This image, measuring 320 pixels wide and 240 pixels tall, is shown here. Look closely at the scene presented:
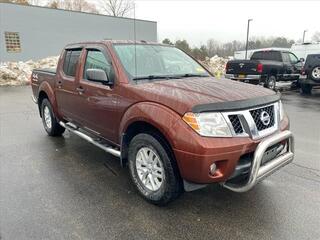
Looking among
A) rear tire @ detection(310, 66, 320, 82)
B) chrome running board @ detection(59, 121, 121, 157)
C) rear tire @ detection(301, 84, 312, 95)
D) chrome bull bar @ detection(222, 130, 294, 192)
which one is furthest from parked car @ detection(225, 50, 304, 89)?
chrome bull bar @ detection(222, 130, 294, 192)

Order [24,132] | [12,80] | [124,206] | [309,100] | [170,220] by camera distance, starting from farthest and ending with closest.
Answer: [12,80] → [309,100] → [24,132] → [124,206] → [170,220]

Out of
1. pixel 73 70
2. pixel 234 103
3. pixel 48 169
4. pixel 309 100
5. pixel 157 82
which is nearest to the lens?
pixel 234 103

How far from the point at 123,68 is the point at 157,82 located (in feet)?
1.62

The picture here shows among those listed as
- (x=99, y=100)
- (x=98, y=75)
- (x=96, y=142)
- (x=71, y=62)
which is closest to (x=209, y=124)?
(x=98, y=75)

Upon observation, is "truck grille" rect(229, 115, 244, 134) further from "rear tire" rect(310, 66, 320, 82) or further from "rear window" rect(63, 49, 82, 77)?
"rear tire" rect(310, 66, 320, 82)

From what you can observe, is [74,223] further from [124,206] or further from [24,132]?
[24,132]

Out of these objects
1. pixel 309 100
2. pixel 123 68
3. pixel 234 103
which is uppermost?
pixel 123 68

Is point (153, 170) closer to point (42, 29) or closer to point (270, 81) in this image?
point (270, 81)

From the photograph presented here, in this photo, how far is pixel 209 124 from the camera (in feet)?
9.16

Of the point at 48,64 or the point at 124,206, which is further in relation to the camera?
the point at 48,64

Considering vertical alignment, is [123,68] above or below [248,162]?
above

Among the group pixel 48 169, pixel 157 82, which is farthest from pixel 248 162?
pixel 48 169

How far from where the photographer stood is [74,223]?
3012mm

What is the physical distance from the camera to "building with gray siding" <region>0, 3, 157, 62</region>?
2277cm
